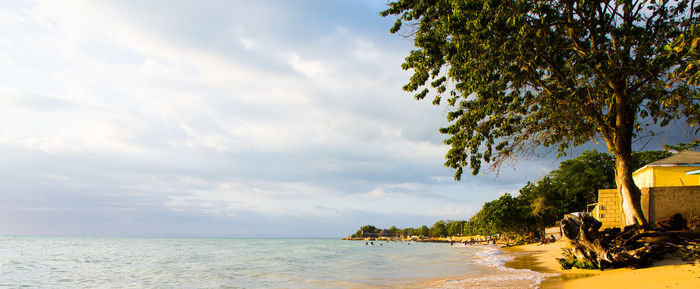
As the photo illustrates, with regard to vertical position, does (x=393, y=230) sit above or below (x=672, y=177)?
below

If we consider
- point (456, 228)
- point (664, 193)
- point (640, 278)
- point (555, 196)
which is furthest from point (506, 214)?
point (456, 228)

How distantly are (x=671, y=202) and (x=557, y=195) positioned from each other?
3821 cm

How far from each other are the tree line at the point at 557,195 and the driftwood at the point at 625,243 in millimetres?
30416

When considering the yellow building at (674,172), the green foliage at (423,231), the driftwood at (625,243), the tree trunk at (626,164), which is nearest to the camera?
the driftwood at (625,243)

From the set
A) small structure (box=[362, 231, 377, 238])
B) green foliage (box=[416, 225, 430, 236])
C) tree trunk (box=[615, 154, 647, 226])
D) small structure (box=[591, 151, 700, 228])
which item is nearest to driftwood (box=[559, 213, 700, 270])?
tree trunk (box=[615, 154, 647, 226])

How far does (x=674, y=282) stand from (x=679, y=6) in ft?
27.7

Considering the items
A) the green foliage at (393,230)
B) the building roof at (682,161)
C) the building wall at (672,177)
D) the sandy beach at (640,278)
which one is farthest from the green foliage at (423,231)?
the sandy beach at (640,278)

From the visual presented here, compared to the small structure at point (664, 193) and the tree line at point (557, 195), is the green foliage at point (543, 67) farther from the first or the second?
the tree line at point (557, 195)

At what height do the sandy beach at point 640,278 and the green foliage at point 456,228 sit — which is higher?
the sandy beach at point 640,278

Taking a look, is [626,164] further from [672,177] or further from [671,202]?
[672,177]

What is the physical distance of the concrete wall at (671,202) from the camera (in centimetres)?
1497

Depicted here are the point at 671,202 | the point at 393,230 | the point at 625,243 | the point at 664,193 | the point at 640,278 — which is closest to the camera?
the point at 640,278

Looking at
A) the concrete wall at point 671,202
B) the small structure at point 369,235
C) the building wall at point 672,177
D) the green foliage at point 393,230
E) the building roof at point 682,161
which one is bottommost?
the small structure at point 369,235

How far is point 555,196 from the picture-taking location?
50562 millimetres
